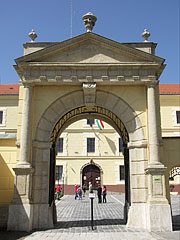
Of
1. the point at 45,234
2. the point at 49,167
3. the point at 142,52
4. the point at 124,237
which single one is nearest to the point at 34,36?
the point at 142,52

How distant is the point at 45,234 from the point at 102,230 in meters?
2.02

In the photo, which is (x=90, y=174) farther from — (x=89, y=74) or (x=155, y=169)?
(x=155, y=169)

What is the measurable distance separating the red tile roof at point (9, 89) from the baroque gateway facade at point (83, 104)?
71.3ft

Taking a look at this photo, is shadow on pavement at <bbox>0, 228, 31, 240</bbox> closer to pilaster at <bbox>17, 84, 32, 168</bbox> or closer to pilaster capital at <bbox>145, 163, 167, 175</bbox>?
pilaster at <bbox>17, 84, 32, 168</bbox>

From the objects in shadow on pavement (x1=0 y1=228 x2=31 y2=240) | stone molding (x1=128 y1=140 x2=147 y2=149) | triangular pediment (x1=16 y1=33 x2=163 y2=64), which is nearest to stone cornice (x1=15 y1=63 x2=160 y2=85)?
triangular pediment (x1=16 y1=33 x2=163 y2=64)

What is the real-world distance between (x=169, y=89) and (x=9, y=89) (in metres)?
18.8

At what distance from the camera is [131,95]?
11.3 m

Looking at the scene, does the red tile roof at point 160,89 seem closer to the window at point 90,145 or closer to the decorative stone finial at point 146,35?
the window at point 90,145

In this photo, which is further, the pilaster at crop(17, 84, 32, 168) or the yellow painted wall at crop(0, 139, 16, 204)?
the yellow painted wall at crop(0, 139, 16, 204)

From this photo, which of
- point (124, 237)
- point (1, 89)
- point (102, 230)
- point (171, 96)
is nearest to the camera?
point (124, 237)

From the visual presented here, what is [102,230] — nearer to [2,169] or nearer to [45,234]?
[45,234]

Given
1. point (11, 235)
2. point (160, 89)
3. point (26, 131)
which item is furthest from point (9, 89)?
point (11, 235)

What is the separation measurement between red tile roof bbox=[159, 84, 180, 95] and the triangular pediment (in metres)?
21.3

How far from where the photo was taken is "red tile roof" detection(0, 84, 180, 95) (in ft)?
106
